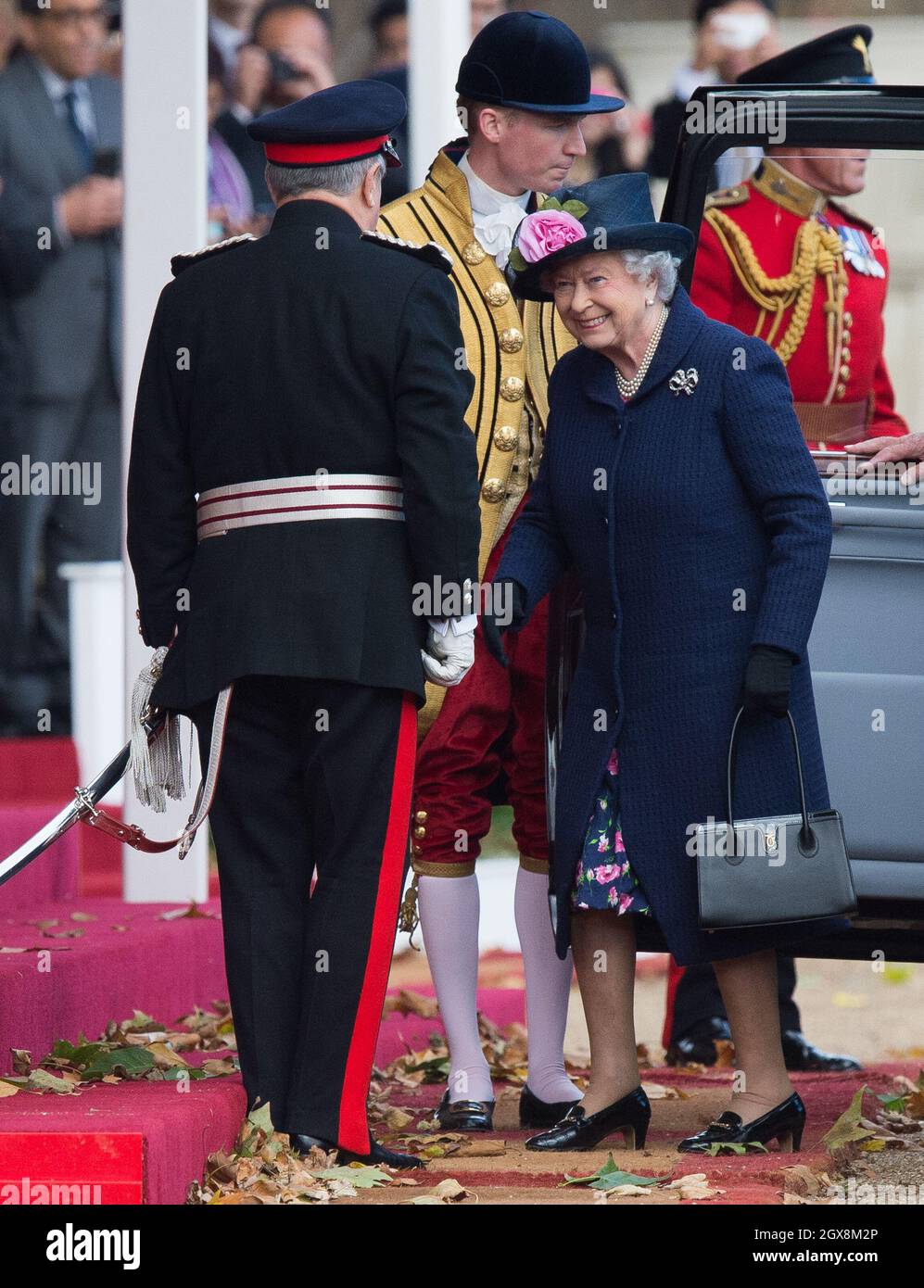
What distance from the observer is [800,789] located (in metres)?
4.05

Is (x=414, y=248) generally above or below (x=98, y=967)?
above

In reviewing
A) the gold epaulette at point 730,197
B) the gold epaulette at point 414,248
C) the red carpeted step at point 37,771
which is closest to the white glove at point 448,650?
the gold epaulette at point 414,248

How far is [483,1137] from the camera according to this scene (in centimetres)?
438

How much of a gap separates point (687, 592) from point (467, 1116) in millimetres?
1117

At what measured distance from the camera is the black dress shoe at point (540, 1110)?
15.1ft

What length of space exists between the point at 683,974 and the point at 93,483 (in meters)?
3.05

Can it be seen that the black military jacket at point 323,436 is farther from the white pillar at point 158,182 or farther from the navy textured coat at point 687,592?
the white pillar at point 158,182

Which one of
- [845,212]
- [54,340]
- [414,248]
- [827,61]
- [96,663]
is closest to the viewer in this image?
[414,248]

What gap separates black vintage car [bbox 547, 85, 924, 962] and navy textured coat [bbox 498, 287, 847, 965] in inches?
5.6

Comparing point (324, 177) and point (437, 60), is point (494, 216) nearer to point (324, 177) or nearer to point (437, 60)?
point (324, 177)

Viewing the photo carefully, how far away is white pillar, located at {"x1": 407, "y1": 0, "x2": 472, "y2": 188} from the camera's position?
736 cm

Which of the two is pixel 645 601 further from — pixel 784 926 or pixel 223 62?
pixel 223 62

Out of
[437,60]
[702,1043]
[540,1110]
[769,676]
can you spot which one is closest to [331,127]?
[769,676]

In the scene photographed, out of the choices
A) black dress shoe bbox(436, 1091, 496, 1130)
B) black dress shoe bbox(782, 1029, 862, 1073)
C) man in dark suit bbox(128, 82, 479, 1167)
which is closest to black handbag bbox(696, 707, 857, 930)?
man in dark suit bbox(128, 82, 479, 1167)
